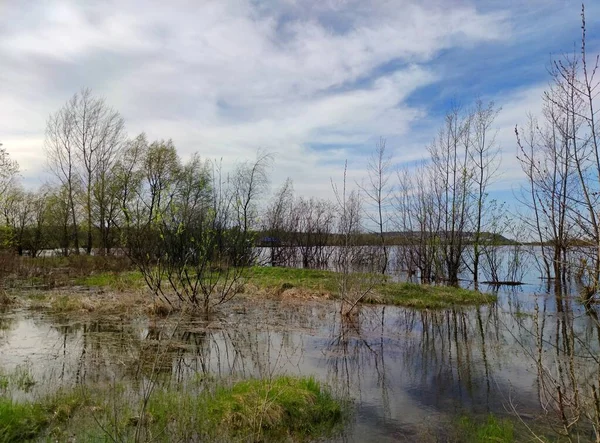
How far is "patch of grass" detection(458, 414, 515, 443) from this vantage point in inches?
198

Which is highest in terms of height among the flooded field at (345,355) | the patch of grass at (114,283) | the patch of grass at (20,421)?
the patch of grass at (114,283)

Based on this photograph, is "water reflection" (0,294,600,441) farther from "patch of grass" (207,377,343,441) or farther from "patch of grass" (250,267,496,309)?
"patch of grass" (250,267,496,309)

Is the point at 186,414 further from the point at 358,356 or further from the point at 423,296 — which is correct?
the point at 423,296

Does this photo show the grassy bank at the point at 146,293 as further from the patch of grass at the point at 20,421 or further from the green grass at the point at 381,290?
the patch of grass at the point at 20,421

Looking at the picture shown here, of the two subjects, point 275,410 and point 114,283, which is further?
point 114,283

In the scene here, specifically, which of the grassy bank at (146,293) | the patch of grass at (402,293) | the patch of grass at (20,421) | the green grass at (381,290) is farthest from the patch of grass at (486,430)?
the patch of grass at (402,293)

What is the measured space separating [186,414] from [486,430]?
370cm

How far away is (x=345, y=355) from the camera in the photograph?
8.74 meters

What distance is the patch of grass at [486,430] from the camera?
5020mm

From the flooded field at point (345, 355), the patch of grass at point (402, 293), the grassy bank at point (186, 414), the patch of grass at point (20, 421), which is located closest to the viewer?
the patch of grass at point (20, 421)

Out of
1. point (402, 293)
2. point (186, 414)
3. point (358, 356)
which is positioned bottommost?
point (358, 356)

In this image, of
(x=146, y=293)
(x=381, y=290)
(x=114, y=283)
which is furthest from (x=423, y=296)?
(x=114, y=283)

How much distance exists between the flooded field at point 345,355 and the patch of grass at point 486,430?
0.24 m

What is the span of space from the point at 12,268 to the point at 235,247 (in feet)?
45.5
